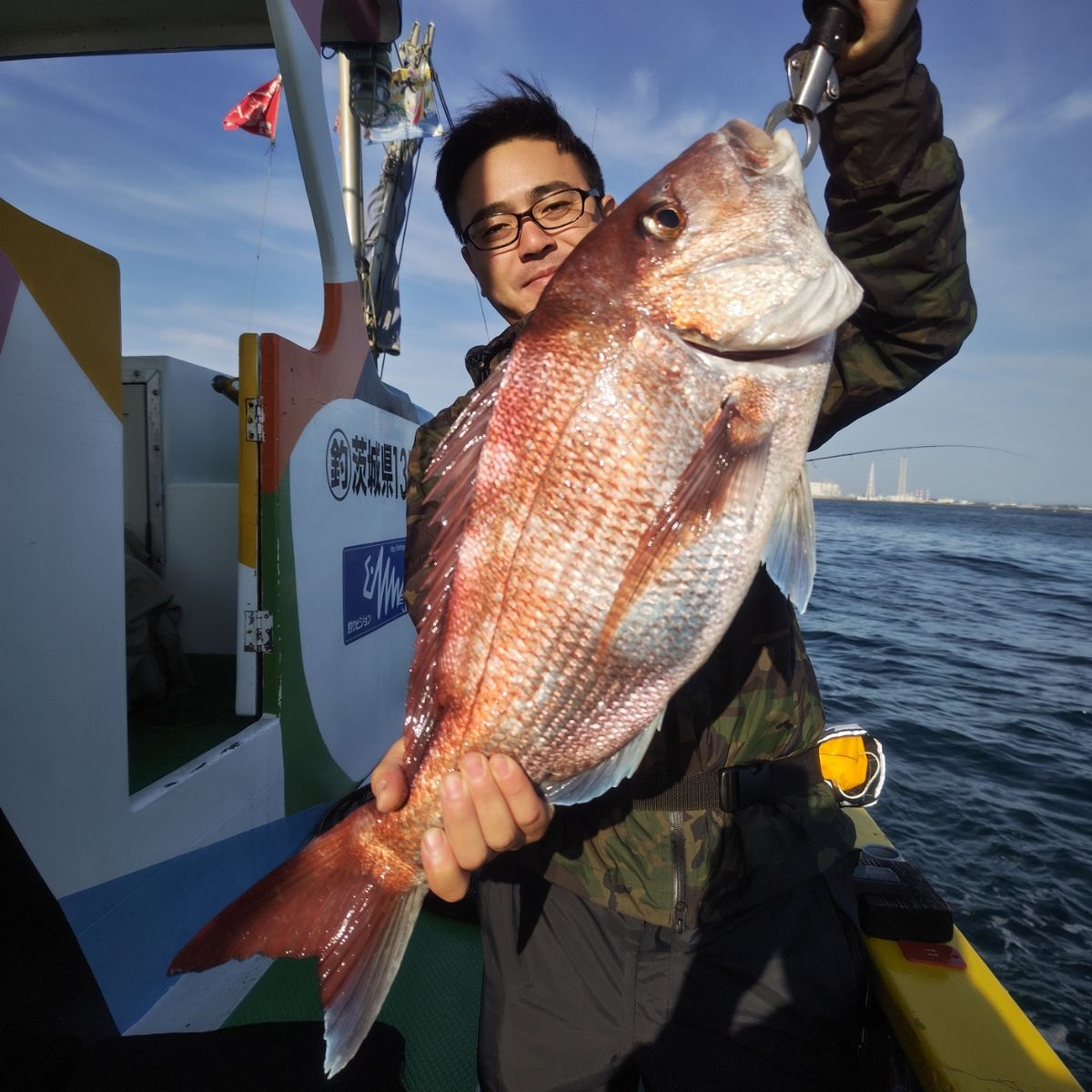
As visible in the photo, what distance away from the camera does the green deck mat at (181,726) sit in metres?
2.58

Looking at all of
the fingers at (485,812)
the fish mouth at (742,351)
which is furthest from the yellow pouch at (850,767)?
the fish mouth at (742,351)

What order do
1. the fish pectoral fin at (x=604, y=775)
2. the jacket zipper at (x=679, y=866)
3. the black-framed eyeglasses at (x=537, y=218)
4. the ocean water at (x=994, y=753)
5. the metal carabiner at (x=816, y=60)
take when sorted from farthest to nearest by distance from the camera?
the ocean water at (x=994, y=753) → the black-framed eyeglasses at (x=537, y=218) → the jacket zipper at (x=679, y=866) → the fish pectoral fin at (x=604, y=775) → the metal carabiner at (x=816, y=60)

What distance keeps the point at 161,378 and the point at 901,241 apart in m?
3.78

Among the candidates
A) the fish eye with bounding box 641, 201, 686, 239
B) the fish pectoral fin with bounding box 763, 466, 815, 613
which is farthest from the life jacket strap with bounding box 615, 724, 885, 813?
the fish eye with bounding box 641, 201, 686, 239

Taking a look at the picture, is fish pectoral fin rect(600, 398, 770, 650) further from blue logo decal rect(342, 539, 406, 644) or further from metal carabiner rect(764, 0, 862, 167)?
blue logo decal rect(342, 539, 406, 644)

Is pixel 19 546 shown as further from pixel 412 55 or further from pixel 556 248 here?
pixel 412 55

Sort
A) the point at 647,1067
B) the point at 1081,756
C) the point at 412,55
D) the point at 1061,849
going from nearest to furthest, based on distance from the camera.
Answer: the point at 647,1067, the point at 1061,849, the point at 412,55, the point at 1081,756

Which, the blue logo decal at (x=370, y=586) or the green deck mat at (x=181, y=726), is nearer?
the green deck mat at (x=181, y=726)

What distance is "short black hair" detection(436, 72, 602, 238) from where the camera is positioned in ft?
6.95

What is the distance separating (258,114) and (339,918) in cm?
579

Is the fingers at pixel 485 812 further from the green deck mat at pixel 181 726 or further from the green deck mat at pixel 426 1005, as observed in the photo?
the green deck mat at pixel 181 726

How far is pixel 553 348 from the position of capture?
1.34 metres

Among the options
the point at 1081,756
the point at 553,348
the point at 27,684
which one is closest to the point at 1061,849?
the point at 1081,756

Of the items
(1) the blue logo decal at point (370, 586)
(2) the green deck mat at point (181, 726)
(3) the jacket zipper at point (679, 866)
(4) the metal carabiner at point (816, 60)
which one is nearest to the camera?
(4) the metal carabiner at point (816, 60)
